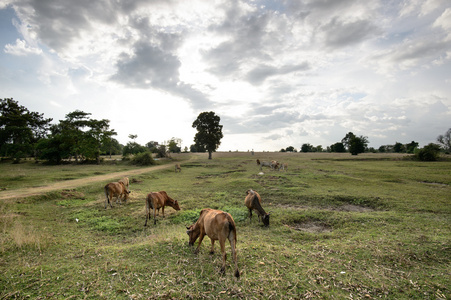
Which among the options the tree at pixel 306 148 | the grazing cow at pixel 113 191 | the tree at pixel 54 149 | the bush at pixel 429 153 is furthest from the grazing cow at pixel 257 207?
the tree at pixel 306 148

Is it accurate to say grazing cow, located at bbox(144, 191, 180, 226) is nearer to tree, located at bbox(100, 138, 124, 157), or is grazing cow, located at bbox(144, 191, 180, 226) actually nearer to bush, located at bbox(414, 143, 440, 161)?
tree, located at bbox(100, 138, 124, 157)

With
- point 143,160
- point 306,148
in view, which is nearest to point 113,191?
point 143,160

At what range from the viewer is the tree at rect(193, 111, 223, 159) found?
56.8 m

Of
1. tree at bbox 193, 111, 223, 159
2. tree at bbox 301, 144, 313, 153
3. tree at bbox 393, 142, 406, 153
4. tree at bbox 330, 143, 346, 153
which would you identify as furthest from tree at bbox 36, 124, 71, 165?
tree at bbox 393, 142, 406, 153

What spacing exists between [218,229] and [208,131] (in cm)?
5287

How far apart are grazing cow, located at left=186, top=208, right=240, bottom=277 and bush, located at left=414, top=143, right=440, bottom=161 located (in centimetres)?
5503

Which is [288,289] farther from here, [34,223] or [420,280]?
[34,223]

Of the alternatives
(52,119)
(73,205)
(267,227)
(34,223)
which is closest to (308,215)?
(267,227)

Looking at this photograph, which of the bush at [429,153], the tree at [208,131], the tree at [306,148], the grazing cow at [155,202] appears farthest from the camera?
the tree at [306,148]

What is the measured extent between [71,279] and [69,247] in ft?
9.33

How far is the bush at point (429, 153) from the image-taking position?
4147cm

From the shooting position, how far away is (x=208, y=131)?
58.2 m

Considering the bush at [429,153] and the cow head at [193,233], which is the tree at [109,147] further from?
Result: the bush at [429,153]

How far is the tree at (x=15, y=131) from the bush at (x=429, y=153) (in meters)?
82.1
